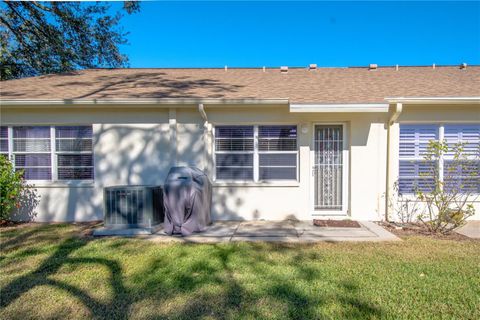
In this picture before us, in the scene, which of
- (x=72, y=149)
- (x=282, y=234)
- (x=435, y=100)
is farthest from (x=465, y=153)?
(x=72, y=149)

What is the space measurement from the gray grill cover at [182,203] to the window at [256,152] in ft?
4.67

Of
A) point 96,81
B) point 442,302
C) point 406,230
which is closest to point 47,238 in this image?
point 96,81

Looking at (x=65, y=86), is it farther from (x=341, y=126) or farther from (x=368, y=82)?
(x=368, y=82)

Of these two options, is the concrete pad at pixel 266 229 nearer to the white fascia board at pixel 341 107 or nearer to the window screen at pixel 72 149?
the white fascia board at pixel 341 107

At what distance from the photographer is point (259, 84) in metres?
8.63

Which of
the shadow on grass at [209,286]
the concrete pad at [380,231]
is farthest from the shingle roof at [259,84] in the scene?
the shadow on grass at [209,286]

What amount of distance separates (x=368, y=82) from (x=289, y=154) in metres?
3.44

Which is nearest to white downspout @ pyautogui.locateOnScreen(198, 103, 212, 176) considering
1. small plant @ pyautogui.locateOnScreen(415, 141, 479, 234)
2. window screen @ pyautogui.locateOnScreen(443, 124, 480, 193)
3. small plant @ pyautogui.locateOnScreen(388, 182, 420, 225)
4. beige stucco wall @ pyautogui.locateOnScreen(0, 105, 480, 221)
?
beige stucco wall @ pyautogui.locateOnScreen(0, 105, 480, 221)

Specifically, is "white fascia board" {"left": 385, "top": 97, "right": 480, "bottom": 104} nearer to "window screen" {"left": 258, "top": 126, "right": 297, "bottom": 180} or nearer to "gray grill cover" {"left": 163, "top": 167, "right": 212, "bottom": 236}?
"window screen" {"left": 258, "top": 126, "right": 297, "bottom": 180}

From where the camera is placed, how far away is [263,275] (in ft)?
13.1

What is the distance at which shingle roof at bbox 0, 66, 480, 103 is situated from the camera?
724 centimetres

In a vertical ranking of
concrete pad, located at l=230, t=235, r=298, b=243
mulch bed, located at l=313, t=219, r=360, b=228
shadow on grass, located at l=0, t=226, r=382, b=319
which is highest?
mulch bed, located at l=313, t=219, r=360, b=228

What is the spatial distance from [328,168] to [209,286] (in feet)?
15.7

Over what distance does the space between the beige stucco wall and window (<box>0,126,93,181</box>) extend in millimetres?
235
